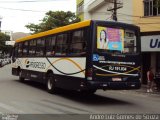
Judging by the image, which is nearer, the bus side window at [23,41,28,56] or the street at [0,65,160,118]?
the street at [0,65,160,118]

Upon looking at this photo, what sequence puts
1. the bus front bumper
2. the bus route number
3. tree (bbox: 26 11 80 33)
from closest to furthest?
the bus front bumper < the bus route number < tree (bbox: 26 11 80 33)

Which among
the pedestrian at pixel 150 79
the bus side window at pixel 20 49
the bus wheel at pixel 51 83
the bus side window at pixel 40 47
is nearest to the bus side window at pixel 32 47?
the bus side window at pixel 40 47

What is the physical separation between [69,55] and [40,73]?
4.00m

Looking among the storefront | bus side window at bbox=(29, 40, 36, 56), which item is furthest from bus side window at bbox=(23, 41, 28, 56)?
the storefront

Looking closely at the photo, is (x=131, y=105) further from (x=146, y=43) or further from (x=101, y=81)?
(x=146, y=43)

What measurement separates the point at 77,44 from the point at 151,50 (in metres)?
10.6

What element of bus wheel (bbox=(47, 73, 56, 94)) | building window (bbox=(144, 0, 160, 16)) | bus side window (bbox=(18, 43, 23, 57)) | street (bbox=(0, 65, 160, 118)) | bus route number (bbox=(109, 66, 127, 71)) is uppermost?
building window (bbox=(144, 0, 160, 16))

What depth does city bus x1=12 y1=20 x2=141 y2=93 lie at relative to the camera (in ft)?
42.9

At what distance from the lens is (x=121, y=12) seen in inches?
1232

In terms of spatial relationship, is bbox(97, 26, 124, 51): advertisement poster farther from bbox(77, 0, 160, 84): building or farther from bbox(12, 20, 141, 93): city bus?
bbox(77, 0, 160, 84): building

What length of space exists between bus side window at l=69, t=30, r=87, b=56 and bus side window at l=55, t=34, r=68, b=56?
2.12 ft

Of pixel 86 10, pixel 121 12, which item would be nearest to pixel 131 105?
pixel 121 12

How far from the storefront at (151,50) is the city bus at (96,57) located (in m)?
8.89

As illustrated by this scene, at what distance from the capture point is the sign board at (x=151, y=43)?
2278 centimetres
